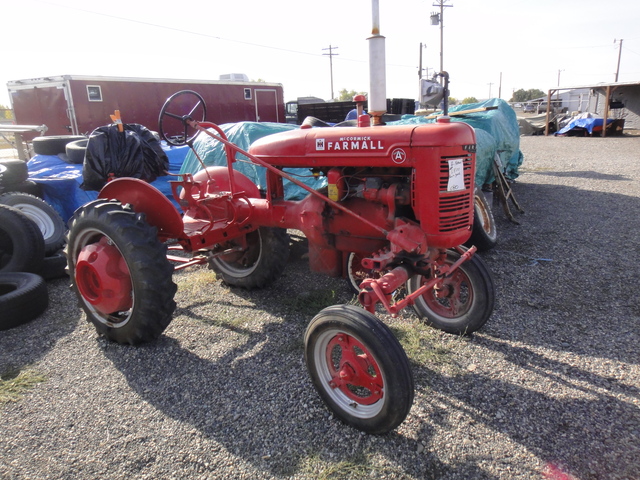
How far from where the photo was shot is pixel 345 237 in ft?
10.1

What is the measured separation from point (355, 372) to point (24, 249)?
11.8ft

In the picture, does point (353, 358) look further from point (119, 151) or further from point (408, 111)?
point (408, 111)

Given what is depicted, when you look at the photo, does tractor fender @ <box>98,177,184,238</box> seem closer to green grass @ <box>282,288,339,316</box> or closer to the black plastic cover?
the black plastic cover

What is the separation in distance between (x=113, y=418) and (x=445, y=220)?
85.1 inches

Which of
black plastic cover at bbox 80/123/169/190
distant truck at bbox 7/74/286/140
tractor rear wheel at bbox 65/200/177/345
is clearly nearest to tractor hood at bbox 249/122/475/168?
tractor rear wheel at bbox 65/200/177/345

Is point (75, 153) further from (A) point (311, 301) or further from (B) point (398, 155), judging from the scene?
(B) point (398, 155)

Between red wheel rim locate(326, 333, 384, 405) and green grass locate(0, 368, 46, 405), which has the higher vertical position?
red wheel rim locate(326, 333, 384, 405)

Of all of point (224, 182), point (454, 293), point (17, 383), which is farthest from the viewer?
point (224, 182)

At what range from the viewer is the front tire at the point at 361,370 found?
83.6 inches

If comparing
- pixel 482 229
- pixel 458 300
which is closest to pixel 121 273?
pixel 458 300

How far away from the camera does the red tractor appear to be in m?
2.36

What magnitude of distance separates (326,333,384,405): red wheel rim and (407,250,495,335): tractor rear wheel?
3.32 ft

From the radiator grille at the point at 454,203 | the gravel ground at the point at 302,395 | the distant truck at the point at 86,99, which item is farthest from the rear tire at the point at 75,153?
the radiator grille at the point at 454,203

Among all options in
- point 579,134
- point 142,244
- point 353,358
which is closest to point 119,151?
point 142,244
